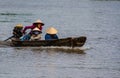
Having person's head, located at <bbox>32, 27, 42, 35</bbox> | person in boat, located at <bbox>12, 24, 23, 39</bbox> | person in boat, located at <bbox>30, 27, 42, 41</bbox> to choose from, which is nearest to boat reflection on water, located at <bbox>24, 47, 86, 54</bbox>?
person in boat, located at <bbox>30, 27, 42, 41</bbox>

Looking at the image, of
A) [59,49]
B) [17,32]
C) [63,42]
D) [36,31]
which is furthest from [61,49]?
[17,32]

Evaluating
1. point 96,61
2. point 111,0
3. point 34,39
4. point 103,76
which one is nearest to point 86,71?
point 103,76

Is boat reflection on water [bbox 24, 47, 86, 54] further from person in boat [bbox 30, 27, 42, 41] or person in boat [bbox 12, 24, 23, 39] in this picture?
person in boat [bbox 12, 24, 23, 39]

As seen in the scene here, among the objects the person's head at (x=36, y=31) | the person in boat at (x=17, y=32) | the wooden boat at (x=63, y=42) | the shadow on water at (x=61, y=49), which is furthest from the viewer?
the person in boat at (x=17, y=32)

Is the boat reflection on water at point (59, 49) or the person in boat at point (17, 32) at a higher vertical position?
the person in boat at point (17, 32)

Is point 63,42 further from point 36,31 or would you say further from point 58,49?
point 36,31

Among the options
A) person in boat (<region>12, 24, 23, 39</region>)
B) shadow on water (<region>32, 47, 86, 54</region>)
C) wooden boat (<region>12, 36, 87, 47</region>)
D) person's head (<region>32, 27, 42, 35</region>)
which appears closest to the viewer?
wooden boat (<region>12, 36, 87, 47</region>)

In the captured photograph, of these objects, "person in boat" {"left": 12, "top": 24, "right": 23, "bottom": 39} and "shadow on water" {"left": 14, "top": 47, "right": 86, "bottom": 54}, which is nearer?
"shadow on water" {"left": 14, "top": 47, "right": 86, "bottom": 54}

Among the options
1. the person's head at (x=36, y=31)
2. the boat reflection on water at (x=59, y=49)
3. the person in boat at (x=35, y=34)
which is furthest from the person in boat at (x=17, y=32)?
the boat reflection on water at (x=59, y=49)

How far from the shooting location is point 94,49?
24734mm

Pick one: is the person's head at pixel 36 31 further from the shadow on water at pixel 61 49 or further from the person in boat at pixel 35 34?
the shadow on water at pixel 61 49

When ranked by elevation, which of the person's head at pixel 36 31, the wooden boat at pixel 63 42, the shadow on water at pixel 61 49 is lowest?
the shadow on water at pixel 61 49

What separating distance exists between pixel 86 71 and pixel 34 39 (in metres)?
5.42

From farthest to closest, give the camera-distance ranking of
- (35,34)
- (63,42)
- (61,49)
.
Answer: (35,34)
(61,49)
(63,42)
